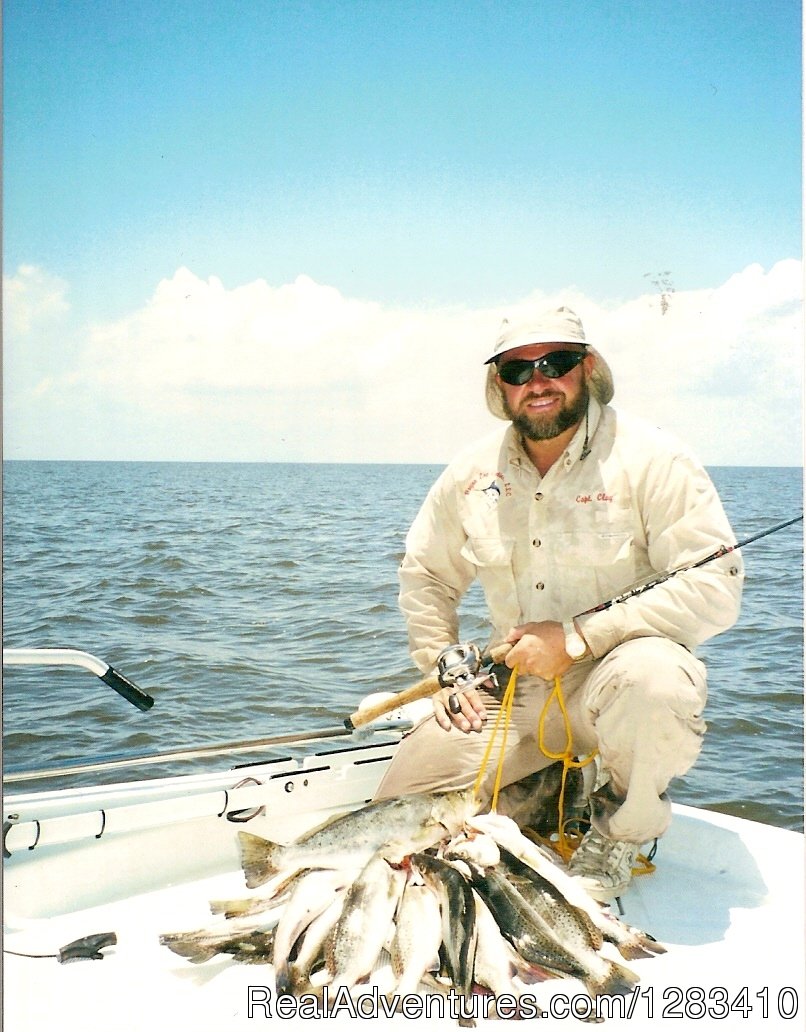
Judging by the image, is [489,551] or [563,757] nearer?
[563,757]

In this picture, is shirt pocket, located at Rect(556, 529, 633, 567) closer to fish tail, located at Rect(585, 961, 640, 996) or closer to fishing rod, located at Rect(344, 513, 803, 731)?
fishing rod, located at Rect(344, 513, 803, 731)

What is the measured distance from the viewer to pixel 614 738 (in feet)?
9.35

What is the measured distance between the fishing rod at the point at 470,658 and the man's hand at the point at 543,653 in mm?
83

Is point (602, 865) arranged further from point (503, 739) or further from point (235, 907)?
point (235, 907)

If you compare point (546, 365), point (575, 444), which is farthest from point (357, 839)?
point (546, 365)

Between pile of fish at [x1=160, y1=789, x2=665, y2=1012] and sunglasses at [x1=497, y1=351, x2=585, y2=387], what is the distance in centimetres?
151

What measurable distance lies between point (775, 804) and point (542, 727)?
2667 millimetres

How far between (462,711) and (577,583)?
2.08 feet

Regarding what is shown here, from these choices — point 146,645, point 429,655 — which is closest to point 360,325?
point 146,645

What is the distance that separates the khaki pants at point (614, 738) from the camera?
9.09 ft

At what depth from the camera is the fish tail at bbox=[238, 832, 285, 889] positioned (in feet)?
8.72

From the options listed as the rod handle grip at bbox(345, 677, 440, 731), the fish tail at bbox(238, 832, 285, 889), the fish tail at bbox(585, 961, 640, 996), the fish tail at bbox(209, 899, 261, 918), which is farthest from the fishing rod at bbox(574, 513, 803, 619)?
the fish tail at bbox(209, 899, 261, 918)

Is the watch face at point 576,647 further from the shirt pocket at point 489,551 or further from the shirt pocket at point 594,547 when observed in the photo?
the shirt pocket at point 489,551

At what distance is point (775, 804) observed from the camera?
5102mm
